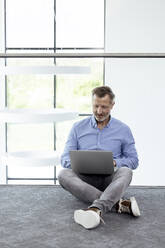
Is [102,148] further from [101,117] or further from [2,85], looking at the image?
[2,85]

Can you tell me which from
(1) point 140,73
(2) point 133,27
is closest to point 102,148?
(1) point 140,73

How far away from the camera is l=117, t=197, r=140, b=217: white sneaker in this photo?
69.7 inches

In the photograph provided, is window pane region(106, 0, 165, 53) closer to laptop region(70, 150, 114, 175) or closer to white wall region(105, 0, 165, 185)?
white wall region(105, 0, 165, 185)

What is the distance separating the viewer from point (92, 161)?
6.19 feet

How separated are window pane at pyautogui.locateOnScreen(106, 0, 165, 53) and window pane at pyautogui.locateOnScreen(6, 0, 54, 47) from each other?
1230 mm

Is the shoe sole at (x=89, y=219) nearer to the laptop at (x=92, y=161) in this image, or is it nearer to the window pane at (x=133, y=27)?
Answer: the laptop at (x=92, y=161)

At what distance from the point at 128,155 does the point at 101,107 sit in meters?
0.30

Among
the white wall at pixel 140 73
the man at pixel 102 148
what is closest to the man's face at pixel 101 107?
the man at pixel 102 148

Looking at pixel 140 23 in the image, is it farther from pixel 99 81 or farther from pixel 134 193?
pixel 134 193

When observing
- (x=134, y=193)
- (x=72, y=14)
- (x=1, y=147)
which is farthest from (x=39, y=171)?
(x=134, y=193)

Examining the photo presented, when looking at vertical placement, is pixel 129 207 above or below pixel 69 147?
below

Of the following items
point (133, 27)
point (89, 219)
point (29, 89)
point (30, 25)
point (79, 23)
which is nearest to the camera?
point (89, 219)

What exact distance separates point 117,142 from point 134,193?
32 cm

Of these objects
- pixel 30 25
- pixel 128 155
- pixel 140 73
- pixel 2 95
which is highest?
pixel 30 25
